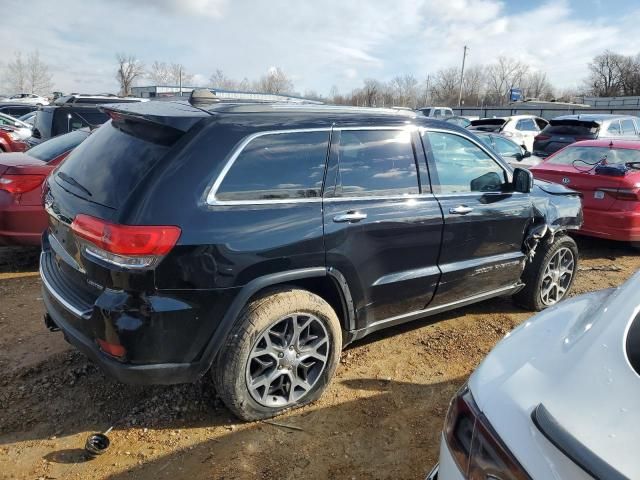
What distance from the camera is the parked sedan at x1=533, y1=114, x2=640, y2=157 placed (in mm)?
13047

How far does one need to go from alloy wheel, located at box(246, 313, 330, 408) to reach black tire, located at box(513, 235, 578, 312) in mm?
2439

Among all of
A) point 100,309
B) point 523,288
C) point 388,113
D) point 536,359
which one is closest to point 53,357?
point 100,309

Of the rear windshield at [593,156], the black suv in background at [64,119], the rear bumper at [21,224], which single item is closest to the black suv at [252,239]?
the rear bumper at [21,224]

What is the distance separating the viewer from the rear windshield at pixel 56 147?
5739 millimetres

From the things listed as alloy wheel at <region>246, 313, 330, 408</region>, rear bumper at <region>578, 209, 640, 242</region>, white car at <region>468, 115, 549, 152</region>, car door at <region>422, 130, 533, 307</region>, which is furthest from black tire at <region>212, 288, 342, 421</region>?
white car at <region>468, 115, 549, 152</region>

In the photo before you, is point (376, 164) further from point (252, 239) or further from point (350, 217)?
point (252, 239)

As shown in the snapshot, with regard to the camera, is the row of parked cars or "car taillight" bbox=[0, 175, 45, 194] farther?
"car taillight" bbox=[0, 175, 45, 194]

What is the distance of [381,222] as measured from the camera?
322 centimetres

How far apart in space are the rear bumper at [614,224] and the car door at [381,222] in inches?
153

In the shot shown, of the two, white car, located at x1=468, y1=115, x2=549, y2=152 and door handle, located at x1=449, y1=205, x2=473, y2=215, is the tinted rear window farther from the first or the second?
door handle, located at x1=449, y1=205, x2=473, y2=215

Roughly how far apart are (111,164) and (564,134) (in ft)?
43.9

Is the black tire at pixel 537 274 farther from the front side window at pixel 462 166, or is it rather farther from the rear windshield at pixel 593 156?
the rear windshield at pixel 593 156

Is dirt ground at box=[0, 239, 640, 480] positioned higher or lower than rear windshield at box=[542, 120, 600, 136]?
lower

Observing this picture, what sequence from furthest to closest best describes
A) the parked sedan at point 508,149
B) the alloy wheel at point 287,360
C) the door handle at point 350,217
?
1. the parked sedan at point 508,149
2. the door handle at point 350,217
3. the alloy wheel at point 287,360
